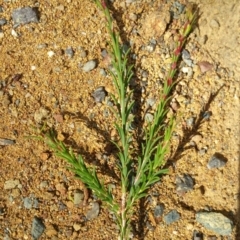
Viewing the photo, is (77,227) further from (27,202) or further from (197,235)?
(197,235)

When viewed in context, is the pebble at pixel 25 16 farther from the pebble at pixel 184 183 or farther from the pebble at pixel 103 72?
the pebble at pixel 184 183

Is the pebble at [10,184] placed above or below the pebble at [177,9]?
below

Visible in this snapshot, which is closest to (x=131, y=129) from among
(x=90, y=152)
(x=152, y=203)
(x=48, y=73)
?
(x=90, y=152)

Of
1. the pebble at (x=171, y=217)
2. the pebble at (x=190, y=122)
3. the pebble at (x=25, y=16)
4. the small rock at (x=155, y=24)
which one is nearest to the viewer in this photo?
the pebble at (x=171, y=217)

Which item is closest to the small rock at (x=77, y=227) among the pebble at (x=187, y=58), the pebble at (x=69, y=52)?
the pebble at (x=69, y=52)

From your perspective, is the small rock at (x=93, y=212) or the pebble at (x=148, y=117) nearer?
the small rock at (x=93, y=212)

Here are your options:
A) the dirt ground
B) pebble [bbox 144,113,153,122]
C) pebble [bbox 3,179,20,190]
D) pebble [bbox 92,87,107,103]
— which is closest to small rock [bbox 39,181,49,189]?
the dirt ground

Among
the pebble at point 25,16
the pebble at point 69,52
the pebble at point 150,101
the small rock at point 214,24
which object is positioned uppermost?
the small rock at point 214,24
